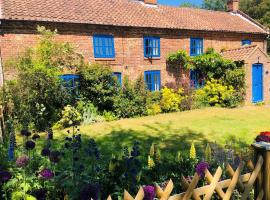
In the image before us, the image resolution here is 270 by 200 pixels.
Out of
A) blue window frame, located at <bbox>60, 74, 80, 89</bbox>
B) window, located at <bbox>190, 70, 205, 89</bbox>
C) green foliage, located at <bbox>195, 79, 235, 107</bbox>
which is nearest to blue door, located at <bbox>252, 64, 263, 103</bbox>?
green foliage, located at <bbox>195, 79, 235, 107</bbox>

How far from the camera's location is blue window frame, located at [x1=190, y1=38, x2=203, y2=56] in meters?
21.2

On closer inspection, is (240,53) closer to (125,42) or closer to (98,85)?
(125,42)

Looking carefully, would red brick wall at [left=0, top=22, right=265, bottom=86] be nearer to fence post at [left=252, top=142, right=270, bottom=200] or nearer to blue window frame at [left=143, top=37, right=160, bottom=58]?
blue window frame at [left=143, top=37, right=160, bottom=58]

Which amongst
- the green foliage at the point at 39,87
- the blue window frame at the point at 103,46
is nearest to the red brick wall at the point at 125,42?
the blue window frame at the point at 103,46

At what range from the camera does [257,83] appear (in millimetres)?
20625

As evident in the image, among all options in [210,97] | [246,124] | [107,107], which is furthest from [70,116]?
[210,97]

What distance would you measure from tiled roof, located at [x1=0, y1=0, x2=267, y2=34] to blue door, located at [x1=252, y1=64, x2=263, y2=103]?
4208mm

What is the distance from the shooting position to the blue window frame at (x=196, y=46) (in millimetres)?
21219

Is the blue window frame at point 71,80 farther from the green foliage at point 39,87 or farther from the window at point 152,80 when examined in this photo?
the window at point 152,80

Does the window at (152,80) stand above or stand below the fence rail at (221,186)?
above

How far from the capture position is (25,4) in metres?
15.7

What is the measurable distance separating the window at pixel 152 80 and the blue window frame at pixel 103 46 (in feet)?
9.35

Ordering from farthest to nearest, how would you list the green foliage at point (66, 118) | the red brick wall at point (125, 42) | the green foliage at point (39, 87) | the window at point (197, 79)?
the window at point (197, 79)
the red brick wall at point (125, 42)
the green foliage at point (66, 118)
the green foliage at point (39, 87)

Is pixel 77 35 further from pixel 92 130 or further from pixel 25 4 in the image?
pixel 92 130
